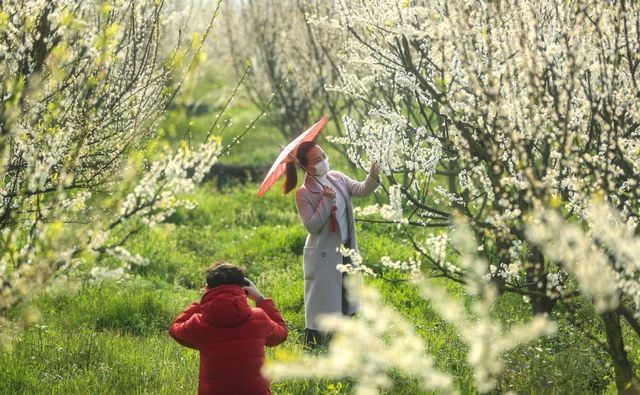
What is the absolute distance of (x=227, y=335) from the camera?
411 centimetres

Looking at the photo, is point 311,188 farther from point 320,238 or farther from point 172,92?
point 172,92

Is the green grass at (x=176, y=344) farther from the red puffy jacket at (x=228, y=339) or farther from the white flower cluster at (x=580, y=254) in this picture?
the white flower cluster at (x=580, y=254)

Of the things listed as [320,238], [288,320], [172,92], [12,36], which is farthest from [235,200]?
[12,36]

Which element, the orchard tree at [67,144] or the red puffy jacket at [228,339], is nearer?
the orchard tree at [67,144]

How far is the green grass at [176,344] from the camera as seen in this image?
520cm

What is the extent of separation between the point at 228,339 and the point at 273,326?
27cm

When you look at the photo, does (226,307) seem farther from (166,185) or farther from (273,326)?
(166,185)

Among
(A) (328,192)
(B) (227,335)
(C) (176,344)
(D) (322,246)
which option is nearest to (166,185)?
(B) (227,335)

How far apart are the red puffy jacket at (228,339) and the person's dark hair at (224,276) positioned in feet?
0.14

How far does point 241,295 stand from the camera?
414 centimetres

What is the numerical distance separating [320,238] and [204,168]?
2.79 meters

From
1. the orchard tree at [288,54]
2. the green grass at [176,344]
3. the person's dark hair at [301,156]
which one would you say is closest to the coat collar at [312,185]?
the person's dark hair at [301,156]

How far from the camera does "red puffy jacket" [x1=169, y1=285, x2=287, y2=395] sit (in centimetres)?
408

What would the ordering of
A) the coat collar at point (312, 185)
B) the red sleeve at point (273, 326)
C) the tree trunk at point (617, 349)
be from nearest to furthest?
the tree trunk at point (617, 349) → the red sleeve at point (273, 326) → the coat collar at point (312, 185)
